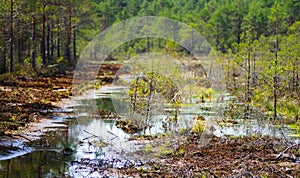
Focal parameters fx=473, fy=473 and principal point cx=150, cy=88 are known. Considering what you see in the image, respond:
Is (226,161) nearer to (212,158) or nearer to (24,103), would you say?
(212,158)

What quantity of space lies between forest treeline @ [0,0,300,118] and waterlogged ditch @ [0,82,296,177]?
2.17m

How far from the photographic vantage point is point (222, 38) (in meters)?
55.0

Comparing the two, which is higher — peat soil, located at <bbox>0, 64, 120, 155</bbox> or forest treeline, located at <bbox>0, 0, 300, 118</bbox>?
forest treeline, located at <bbox>0, 0, 300, 118</bbox>

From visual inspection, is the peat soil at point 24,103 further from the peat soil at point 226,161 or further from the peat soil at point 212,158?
the peat soil at point 226,161

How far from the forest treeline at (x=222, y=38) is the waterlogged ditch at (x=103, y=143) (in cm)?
217

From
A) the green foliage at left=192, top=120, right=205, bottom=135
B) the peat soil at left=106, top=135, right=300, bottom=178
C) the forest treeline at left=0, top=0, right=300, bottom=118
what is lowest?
the peat soil at left=106, top=135, right=300, bottom=178

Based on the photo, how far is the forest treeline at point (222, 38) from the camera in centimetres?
1919

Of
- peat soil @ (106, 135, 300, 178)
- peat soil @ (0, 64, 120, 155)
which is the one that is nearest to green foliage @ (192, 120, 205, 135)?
peat soil @ (106, 135, 300, 178)

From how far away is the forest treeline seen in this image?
1919 cm

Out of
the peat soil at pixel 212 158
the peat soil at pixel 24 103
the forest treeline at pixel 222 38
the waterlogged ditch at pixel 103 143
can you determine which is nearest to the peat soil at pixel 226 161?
the peat soil at pixel 212 158

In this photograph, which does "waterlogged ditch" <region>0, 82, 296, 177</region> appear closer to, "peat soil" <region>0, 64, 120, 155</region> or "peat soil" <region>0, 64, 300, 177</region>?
"peat soil" <region>0, 64, 300, 177</region>

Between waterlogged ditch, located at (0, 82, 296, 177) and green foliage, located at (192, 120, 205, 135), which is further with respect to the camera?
green foliage, located at (192, 120, 205, 135)

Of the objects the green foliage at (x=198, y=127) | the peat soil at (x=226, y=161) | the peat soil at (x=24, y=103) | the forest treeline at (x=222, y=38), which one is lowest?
the peat soil at (x=226, y=161)

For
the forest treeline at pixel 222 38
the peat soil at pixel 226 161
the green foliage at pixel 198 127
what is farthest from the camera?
the forest treeline at pixel 222 38
